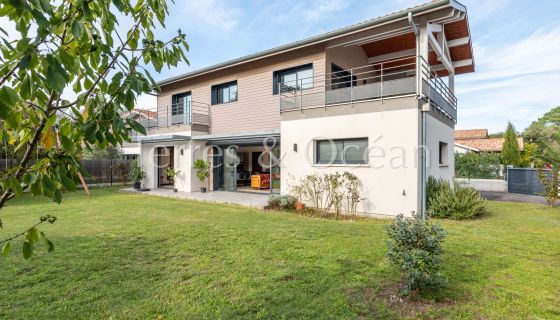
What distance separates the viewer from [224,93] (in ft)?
57.0

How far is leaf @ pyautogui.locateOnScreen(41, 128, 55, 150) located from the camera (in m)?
1.54

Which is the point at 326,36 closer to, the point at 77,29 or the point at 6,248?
the point at 77,29

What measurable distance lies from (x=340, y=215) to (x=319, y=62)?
667 centimetres

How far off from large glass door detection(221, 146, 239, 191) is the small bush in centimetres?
577

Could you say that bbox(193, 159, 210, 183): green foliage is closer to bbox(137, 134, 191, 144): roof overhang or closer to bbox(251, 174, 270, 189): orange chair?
bbox(137, 134, 191, 144): roof overhang

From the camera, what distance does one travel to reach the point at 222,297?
13.4 feet

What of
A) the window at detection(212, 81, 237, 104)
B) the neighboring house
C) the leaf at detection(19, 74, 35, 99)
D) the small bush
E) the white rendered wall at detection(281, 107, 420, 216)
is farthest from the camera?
the neighboring house

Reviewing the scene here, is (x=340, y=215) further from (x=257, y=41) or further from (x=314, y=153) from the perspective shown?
(x=257, y=41)

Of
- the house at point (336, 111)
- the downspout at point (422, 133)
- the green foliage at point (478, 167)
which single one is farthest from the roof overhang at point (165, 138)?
the green foliage at point (478, 167)

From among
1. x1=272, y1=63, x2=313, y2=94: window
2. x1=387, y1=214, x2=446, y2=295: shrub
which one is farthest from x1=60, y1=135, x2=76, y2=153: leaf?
x1=272, y1=63, x2=313, y2=94: window

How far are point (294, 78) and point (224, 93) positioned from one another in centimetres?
495

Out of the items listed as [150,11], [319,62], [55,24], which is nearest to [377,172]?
[319,62]

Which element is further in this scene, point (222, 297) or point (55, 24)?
point (222, 297)

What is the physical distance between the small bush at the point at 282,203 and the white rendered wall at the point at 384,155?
52.2 inches
